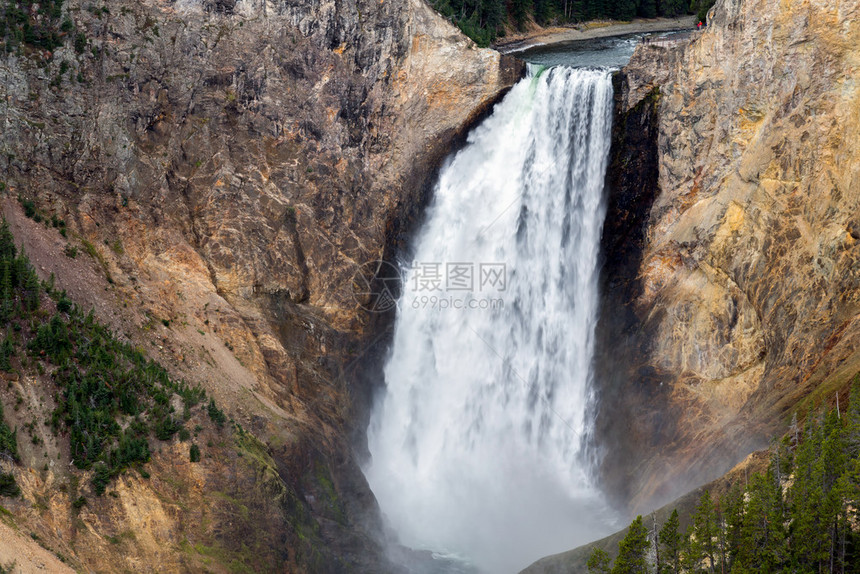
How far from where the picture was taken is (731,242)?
146 feet

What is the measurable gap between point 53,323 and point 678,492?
32454 millimetres

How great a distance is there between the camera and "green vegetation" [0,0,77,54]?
139 feet

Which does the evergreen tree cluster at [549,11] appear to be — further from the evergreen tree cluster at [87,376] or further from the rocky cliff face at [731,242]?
the evergreen tree cluster at [87,376]

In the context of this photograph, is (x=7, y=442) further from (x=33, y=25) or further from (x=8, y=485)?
(x=33, y=25)

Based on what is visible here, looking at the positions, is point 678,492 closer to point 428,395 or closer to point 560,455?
point 560,455

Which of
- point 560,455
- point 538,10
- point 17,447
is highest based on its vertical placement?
point 538,10

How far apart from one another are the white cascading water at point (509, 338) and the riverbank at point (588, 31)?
13.9 m

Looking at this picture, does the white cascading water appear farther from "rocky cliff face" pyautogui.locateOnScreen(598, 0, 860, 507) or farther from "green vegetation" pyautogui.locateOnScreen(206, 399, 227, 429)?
"green vegetation" pyautogui.locateOnScreen(206, 399, 227, 429)

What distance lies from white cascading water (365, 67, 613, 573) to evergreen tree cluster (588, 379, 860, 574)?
16141 millimetres

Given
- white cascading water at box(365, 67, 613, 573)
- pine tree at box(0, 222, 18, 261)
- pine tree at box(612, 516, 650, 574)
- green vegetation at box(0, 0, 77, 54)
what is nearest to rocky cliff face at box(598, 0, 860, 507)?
white cascading water at box(365, 67, 613, 573)

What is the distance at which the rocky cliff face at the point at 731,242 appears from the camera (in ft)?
129

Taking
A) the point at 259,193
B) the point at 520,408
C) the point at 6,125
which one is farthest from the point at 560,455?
the point at 6,125

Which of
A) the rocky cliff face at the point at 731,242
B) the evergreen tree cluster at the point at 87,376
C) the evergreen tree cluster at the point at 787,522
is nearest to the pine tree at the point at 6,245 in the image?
the evergreen tree cluster at the point at 87,376

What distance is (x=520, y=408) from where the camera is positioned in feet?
174
